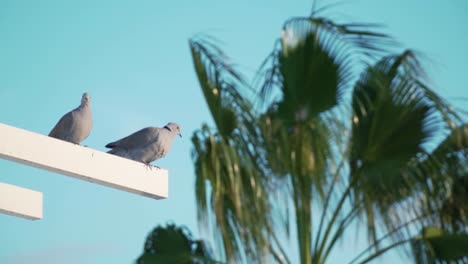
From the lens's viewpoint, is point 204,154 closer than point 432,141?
Yes

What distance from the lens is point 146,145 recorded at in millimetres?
9336

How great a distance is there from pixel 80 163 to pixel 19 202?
178cm

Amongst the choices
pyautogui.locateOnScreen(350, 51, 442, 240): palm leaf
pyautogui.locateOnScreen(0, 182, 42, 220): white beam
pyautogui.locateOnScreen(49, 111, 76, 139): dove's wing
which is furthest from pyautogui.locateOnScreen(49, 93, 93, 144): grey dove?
pyautogui.locateOnScreen(350, 51, 442, 240): palm leaf

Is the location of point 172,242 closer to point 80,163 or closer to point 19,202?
point 80,163

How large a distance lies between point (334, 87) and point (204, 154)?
0.93 m

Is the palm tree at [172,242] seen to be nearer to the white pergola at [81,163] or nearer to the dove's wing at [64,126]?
the white pergola at [81,163]

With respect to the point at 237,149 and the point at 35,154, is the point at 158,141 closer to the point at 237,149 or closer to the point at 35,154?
the point at 35,154

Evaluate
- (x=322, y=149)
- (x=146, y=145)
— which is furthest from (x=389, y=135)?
(x=146, y=145)

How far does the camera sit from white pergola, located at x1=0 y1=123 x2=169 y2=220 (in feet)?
24.8

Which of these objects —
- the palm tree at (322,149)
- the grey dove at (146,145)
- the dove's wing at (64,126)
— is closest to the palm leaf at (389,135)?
the palm tree at (322,149)

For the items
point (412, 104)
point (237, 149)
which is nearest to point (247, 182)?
point (237, 149)

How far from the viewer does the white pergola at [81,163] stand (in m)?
7.56

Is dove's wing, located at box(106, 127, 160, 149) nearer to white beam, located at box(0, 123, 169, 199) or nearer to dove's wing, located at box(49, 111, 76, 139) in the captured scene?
dove's wing, located at box(49, 111, 76, 139)

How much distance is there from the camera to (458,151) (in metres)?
6.40
